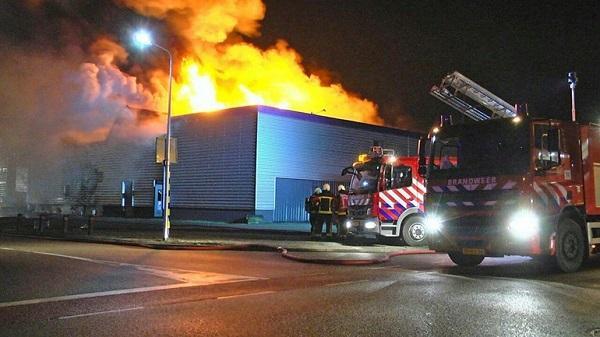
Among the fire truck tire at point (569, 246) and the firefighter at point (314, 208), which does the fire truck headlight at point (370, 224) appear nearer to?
the firefighter at point (314, 208)

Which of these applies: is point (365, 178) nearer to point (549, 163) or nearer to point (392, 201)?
point (392, 201)

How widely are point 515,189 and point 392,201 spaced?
6.58 metres

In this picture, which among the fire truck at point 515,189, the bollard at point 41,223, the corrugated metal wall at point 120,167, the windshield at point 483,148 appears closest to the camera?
the fire truck at point 515,189

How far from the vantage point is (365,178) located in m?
17.3

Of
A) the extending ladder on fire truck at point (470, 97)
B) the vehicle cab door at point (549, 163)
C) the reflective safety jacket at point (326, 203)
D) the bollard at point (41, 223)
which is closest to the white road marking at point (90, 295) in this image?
the vehicle cab door at point (549, 163)

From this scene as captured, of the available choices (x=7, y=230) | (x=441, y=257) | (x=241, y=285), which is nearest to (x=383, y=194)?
(x=441, y=257)

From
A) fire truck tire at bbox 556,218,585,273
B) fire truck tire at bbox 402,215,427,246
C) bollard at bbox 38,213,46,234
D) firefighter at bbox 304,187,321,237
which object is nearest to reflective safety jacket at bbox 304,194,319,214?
firefighter at bbox 304,187,321,237

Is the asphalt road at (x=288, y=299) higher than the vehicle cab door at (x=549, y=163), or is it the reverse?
the vehicle cab door at (x=549, y=163)

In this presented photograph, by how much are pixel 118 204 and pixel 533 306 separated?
3315 centimetres

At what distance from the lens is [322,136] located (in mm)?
32438

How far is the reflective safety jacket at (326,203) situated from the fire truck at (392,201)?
1590 mm

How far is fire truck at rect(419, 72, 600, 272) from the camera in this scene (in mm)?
10094

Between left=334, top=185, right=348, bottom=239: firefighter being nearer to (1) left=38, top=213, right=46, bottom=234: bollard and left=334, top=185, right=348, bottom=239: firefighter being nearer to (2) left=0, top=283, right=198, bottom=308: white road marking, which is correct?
(2) left=0, top=283, right=198, bottom=308: white road marking

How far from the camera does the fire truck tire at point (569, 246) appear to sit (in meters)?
10.4
